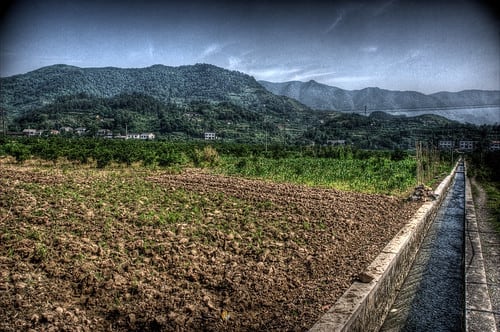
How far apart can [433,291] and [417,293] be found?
0.27 metres

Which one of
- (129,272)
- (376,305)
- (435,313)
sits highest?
(129,272)

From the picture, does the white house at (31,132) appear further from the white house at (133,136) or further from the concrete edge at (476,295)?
the concrete edge at (476,295)

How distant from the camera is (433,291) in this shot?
4777mm

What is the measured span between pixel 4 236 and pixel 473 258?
21.4 feet

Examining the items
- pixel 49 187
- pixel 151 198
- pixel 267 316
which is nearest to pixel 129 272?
pixel 267 316

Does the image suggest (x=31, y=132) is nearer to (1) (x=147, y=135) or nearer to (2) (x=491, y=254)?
(1) (x=147, y=135)

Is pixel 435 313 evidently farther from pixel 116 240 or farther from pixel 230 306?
pixel 116 240

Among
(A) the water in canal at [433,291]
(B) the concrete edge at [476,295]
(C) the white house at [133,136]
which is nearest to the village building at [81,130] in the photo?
(C) the white house at [133,136]

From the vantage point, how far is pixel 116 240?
421cm

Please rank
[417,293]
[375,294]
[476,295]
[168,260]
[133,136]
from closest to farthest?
[375,294]
[168,260]
[476,295]
[417,293]
[133,136]

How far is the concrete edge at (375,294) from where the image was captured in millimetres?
2711

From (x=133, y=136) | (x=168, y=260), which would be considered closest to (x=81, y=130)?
(x=133, y=136)

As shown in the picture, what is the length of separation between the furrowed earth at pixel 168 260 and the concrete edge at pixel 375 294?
21 centimetres

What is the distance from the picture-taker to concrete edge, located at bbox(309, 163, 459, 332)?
2711 mm
